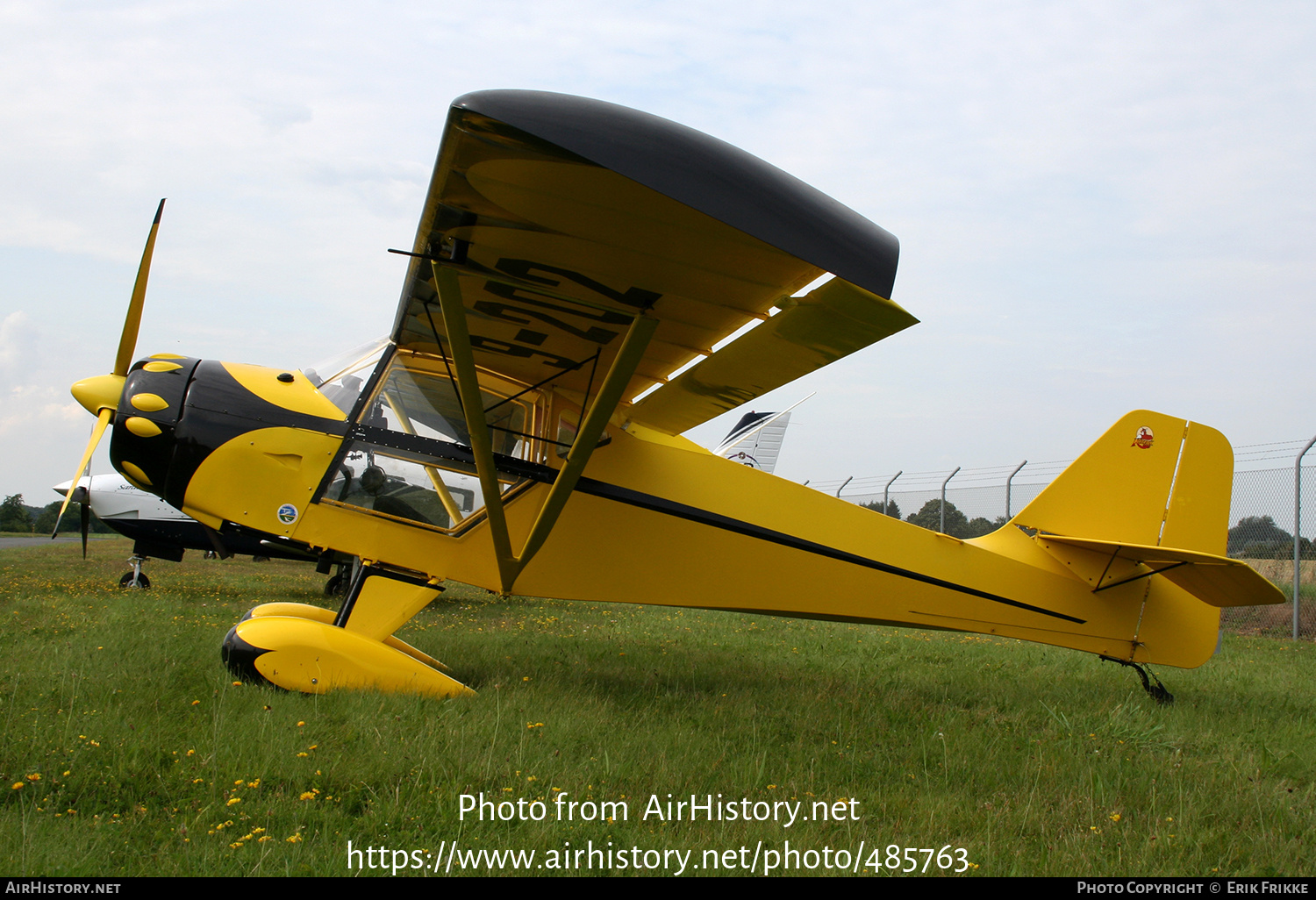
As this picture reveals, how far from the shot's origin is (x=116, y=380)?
491cm

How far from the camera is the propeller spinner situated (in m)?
4.80

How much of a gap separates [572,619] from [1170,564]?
21.2 feet

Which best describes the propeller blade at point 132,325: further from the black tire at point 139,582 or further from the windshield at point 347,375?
the black tire at point 139,582

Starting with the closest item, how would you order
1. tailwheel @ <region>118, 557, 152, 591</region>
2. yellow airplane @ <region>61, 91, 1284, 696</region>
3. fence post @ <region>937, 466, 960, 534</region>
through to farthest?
yellow airplane @ <region>61, 91, 1284, 696</region> → tailwheel @ <region>118, 557, 152, 591</region> → fence post @ <region>937, 466, 960, 534</region>

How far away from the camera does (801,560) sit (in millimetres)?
5348

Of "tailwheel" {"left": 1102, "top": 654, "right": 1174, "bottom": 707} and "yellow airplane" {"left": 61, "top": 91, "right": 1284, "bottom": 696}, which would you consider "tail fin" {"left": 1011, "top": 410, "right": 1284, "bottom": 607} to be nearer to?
"yellow airplane" {"left": 61, "top": 91, "right": 1284, "bottom": 696}

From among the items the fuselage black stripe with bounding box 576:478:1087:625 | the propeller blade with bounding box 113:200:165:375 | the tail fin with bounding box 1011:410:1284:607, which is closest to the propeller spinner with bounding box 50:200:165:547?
the propeller blade with bounding box 113:200:165:375

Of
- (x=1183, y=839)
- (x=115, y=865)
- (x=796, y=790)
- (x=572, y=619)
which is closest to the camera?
(x=115, y=865)

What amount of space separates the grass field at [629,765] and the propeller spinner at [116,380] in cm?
145

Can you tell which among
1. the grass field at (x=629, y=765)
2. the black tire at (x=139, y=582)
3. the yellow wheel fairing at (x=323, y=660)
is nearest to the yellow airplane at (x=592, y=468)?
the yellow wheel fairing at (x=323, y=660)

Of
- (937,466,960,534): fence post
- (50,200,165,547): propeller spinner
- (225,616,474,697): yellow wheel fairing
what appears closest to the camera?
(225,616,474,697): yellow wheel fairing

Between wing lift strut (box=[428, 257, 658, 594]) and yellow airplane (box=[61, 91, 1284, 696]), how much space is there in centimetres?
2

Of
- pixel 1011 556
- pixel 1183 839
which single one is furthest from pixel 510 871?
pixel 1011 556
